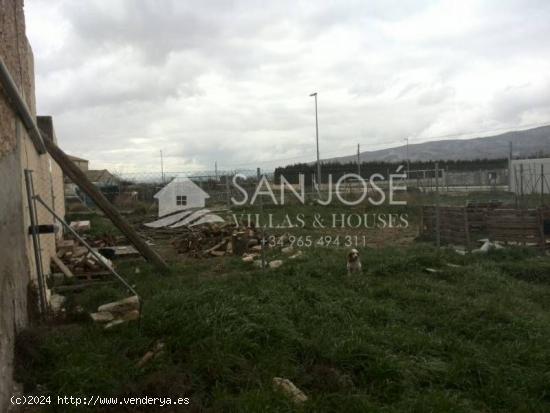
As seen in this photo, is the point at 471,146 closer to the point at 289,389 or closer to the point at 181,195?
the point at 181,195

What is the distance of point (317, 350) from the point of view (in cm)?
461

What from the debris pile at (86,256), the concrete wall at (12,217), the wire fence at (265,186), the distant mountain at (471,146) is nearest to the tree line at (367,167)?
the wire fence at (265,186)

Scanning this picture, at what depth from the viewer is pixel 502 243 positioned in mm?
11195

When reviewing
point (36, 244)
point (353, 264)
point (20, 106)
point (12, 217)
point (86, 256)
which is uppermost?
point (20, 106)

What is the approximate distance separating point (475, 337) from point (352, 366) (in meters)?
1.80

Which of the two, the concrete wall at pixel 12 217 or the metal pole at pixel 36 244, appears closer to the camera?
the concrete wall at pixel 12 217

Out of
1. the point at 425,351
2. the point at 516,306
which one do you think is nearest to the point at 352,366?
the point at 425,351

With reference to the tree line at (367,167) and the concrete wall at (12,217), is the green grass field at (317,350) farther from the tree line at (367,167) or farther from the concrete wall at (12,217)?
the tree line at (367,167)

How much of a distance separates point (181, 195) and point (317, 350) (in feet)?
71.2

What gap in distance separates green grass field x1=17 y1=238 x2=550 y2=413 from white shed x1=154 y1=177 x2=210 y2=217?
17780 millimetres

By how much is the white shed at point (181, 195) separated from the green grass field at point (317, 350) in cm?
1778

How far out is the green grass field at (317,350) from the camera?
3.87m

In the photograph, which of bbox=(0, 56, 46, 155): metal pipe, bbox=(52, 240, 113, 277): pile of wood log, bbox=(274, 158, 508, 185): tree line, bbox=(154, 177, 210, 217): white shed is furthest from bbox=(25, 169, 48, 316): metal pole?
bbox=(274, 158, 508, 185): tree line

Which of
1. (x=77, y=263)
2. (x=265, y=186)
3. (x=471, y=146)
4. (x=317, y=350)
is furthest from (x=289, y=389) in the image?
(x=471, y=146)
